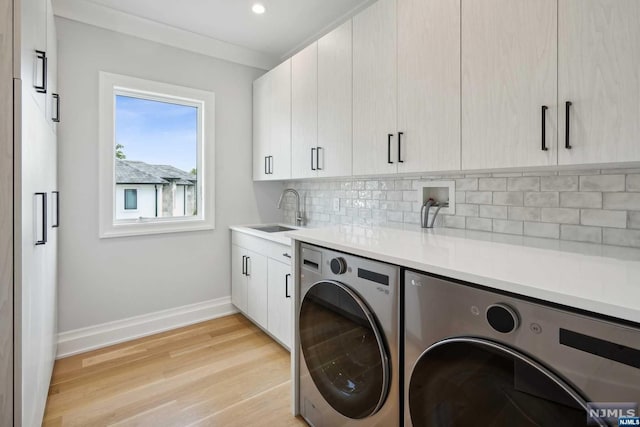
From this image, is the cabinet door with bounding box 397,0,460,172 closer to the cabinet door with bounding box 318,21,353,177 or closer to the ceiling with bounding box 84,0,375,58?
the cabinet door with bounding box 318,21,353,177

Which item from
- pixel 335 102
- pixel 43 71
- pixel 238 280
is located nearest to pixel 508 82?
pixel 335 102

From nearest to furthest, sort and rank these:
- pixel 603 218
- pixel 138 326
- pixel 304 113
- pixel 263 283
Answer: pixel 603 218, pixel 304 113, pixel 263 283, pixel 138 326

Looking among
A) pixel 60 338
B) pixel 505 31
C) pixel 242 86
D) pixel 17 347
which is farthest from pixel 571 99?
pixel 60 338

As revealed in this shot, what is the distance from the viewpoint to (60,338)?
2.34 metres

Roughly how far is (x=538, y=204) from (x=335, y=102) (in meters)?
1.35

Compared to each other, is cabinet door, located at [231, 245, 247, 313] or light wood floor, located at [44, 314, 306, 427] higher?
cabinet door, located at [231, 245, 247, 313]

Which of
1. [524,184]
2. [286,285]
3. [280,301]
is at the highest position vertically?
[524,184]

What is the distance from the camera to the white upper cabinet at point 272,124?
266 cm

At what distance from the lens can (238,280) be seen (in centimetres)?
300

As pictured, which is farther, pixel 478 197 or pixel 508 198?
pixel 478 197

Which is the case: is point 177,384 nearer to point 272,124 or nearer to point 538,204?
point 272,124

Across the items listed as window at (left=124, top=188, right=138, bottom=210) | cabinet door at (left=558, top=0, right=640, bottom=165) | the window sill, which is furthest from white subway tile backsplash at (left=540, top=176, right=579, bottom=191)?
window at (left=124, top=188, right=138, bottom=210)

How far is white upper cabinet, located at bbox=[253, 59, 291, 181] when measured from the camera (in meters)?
2.66

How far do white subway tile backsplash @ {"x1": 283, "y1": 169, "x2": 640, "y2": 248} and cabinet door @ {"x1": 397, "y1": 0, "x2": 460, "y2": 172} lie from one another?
363mm
